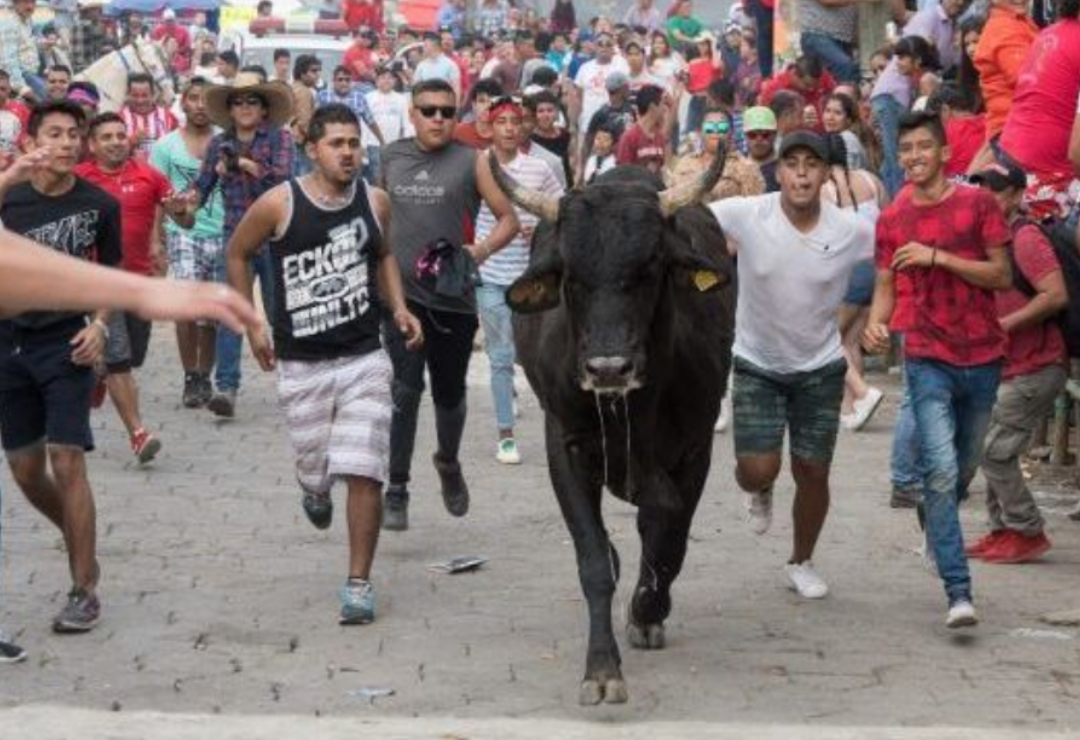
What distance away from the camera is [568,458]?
30.3 feet

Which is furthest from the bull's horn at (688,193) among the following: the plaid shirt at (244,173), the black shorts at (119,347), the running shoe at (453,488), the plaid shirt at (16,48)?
the plaid shirt at (16,48)

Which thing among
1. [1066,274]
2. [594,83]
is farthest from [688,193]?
[594,83]

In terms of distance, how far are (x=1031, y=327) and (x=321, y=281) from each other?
10.5ft

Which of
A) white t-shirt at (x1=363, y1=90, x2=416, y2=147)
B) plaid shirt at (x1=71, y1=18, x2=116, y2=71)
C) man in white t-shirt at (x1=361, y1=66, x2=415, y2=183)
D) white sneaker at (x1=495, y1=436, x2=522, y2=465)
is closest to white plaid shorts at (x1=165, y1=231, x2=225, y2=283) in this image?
white sneaker at (x1=495, y1=436, x2=522, y2=465)

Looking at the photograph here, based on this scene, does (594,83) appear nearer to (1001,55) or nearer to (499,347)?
(1001,55)

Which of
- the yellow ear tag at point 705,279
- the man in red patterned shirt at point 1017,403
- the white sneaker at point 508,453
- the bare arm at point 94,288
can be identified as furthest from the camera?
the white sneaker at point 508,453

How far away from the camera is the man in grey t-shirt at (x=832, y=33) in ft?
68.9

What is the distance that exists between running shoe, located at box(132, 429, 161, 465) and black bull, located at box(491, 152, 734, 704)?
4.28 metres

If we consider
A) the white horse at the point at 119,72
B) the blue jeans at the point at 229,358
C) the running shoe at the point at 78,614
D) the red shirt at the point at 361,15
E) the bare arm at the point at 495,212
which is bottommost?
the red shirt at the point at 361,15

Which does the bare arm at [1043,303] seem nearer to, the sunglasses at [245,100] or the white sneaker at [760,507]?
the white sneaker at [760,507]

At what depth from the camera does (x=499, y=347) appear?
47.3 ft

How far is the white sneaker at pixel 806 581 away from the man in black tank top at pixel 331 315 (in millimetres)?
1757

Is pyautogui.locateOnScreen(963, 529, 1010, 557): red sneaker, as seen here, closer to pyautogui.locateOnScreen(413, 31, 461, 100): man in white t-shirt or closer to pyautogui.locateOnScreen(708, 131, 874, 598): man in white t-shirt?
pyautogui.locateOnScreen(708, 131, 874, 598): man in white t-shirt

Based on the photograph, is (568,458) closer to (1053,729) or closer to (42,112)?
(1053,729)
